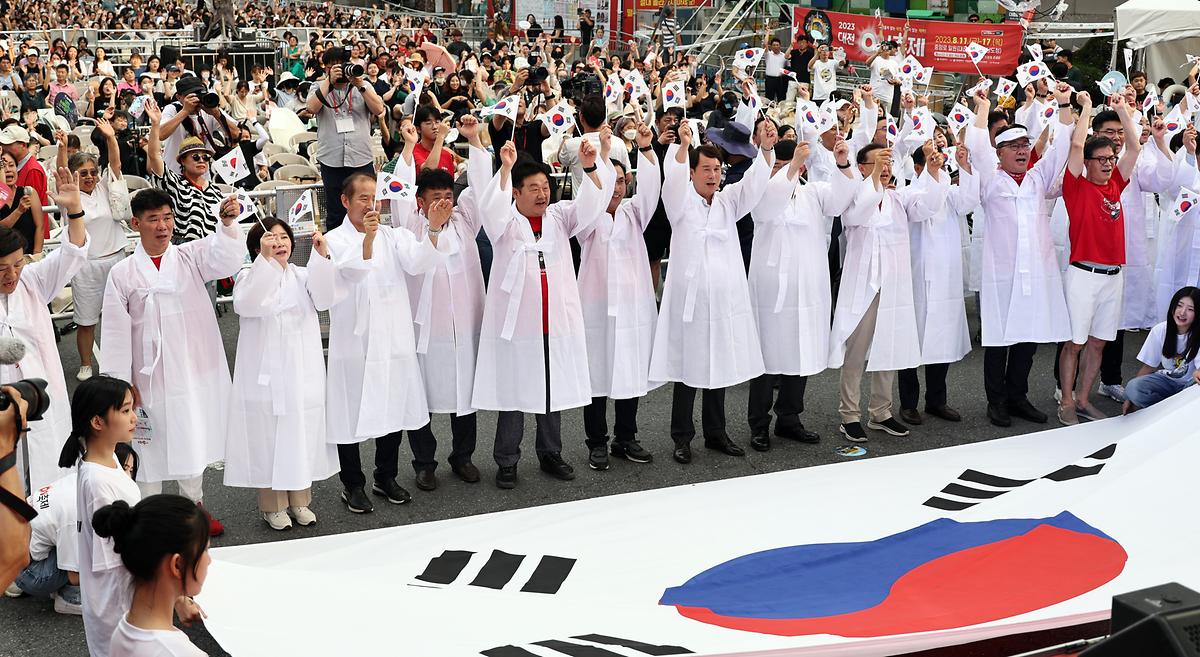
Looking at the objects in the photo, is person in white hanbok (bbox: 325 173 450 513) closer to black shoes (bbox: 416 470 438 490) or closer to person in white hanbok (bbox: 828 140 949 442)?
black shoes (bbox: 416 470 438 490)

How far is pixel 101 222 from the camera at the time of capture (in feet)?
25.1

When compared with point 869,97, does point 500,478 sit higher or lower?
lower

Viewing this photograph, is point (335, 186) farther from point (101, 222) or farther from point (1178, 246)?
point (1178, 246)

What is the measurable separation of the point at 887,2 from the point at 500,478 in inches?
884

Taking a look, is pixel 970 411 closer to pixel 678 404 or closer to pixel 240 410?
pixel 678 404

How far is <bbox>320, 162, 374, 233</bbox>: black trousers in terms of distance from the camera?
30.8 ft

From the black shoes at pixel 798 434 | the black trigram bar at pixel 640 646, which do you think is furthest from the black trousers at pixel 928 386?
the black trigram bar at pixel 640 646

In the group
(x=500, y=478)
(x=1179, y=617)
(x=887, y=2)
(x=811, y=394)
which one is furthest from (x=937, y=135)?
(x=887, y=2)

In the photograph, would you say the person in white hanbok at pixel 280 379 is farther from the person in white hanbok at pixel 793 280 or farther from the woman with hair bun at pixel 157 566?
the person in white hanbok at pixel 793 280

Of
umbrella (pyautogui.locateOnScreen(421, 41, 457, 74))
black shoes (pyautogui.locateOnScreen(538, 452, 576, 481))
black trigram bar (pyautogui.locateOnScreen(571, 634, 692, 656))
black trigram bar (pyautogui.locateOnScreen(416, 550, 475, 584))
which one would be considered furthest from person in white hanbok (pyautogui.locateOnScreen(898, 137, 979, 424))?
umbrella (pyautogui.locateOnScreen(421, 41, 457, 74))

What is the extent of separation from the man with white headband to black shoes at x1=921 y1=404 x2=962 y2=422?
0.24 metres

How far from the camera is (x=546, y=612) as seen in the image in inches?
164

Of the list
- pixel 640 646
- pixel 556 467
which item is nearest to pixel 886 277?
pixel 556 467

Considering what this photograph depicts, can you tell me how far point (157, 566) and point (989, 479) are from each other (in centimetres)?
394
